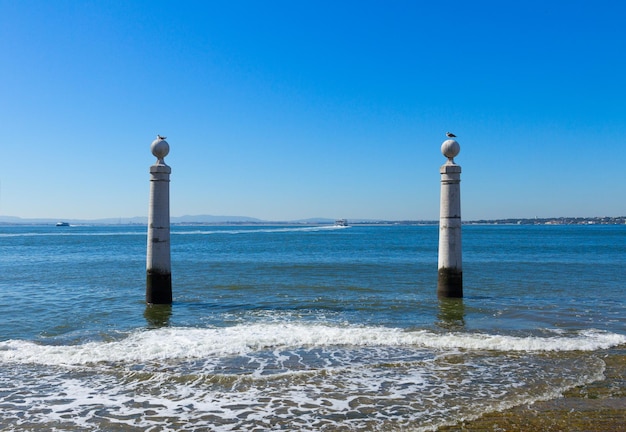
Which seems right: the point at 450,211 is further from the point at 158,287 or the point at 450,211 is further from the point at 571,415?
the point at 571,415

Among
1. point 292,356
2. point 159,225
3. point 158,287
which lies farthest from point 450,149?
point 158,287

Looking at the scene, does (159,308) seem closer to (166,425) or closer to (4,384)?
(4,384)

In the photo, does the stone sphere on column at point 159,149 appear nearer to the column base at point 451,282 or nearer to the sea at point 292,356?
the sea at point 292,356

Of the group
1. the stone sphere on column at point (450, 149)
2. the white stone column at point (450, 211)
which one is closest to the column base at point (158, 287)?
the white stone column at point (450, 211)

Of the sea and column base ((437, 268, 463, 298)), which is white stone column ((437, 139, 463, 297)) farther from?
the sea

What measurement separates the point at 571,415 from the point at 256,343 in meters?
6.69

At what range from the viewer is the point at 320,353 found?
1106cm

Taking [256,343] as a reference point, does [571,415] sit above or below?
above

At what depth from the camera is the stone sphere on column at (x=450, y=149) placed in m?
17.0

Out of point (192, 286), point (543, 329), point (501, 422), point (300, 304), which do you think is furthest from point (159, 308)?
point (501, 422)

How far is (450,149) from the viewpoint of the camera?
17016 mm

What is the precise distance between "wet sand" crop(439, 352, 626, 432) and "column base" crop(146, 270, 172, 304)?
40.3ft

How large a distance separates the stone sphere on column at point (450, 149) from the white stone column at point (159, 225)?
8.92 m

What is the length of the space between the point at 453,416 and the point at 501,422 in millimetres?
642
